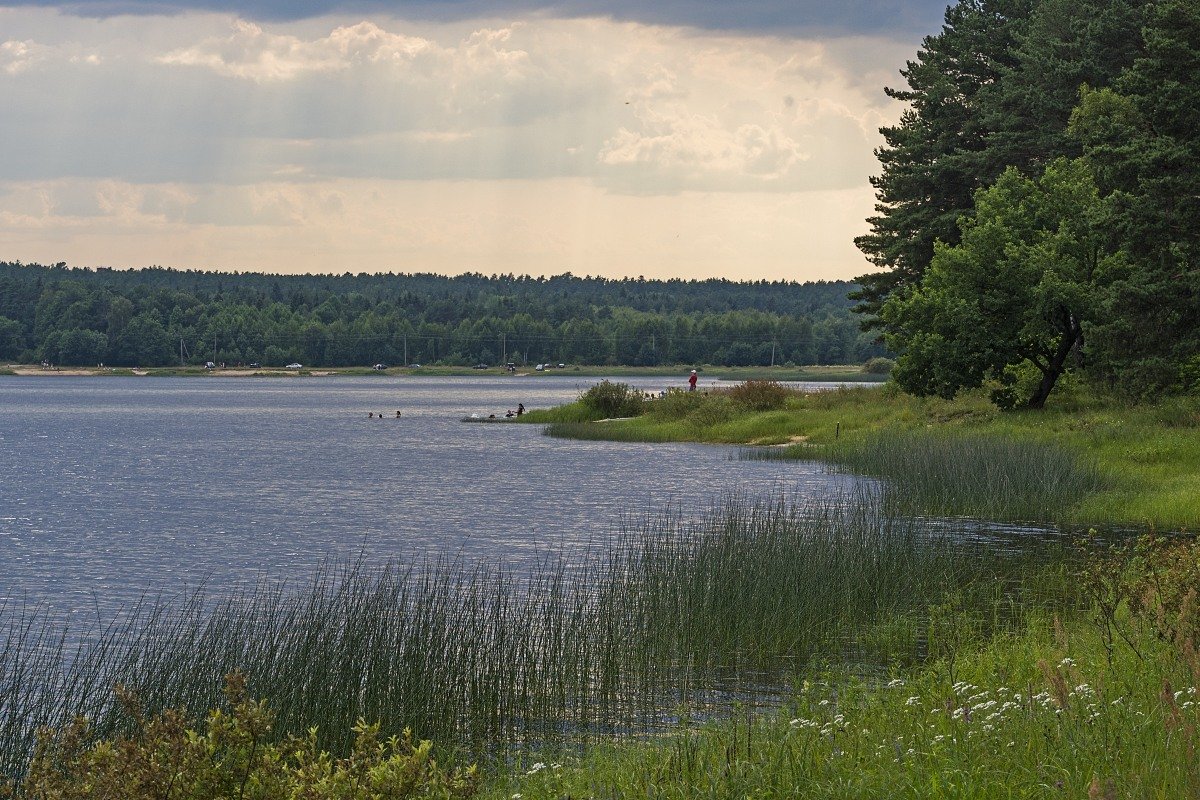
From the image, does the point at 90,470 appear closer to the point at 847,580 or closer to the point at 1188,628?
the point at 847,580

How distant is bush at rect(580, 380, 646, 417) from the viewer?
2795 inches

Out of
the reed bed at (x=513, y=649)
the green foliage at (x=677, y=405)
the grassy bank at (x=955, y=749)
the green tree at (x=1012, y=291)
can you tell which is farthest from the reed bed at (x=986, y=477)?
the green foliage at (x=677, y=405)

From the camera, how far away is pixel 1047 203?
49281 mm

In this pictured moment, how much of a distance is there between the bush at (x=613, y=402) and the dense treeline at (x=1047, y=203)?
13030 millimetres

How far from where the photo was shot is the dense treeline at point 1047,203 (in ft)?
118

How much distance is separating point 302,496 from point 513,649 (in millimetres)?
28851

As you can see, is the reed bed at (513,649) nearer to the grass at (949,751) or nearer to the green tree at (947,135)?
the grass at (949,751)

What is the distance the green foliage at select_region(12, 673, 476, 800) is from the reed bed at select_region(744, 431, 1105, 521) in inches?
769

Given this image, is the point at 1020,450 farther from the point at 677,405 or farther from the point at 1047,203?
the point at 677,405

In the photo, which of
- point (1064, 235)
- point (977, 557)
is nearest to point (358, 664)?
point (977, 557)

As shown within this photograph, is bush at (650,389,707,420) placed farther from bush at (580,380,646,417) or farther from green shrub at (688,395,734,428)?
bush at (580,380,646,417)

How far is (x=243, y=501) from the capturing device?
40094 mm

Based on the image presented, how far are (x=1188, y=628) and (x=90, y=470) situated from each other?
49931mm

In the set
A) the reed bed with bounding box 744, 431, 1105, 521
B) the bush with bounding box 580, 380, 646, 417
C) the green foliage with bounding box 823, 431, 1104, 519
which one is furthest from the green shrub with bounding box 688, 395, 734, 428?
the green foliage with bounding box 823, 431, 1104, 519
